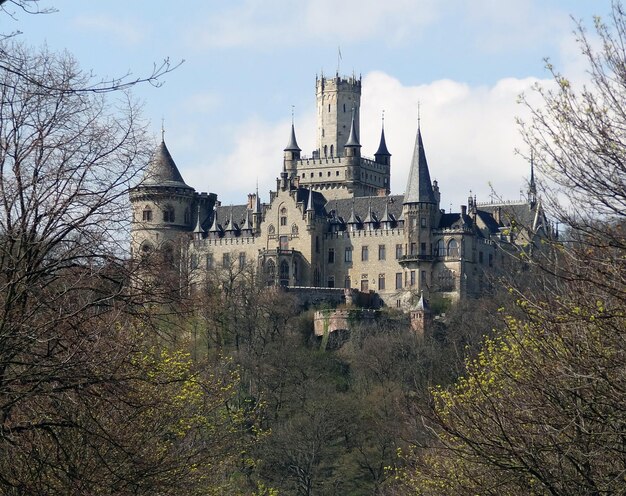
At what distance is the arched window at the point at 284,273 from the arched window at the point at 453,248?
12.6 metres

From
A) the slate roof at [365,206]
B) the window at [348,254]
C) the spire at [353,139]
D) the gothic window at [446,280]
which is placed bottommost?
the gothic window at [446,280]

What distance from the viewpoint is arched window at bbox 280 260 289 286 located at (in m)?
115

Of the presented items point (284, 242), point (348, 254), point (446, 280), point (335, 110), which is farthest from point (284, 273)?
point (335, 110)

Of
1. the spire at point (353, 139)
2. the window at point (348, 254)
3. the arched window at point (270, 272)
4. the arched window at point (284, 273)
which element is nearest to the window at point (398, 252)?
the window at point (348, 254)

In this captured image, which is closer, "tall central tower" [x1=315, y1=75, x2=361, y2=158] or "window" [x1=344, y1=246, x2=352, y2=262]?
"window" [x1=344, y1=246, x2=352, y2=262]

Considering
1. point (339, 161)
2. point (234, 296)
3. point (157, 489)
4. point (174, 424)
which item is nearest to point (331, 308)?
point (234, 296)

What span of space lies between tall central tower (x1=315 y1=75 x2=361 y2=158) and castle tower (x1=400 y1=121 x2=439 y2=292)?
29019 millimetres

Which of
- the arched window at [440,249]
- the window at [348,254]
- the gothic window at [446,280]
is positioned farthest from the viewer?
the window at [348,254]

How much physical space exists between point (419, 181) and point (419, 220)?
3319 mm

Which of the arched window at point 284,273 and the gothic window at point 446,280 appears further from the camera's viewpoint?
the arched window at point 284,273

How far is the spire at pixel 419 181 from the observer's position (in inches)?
A: 4596

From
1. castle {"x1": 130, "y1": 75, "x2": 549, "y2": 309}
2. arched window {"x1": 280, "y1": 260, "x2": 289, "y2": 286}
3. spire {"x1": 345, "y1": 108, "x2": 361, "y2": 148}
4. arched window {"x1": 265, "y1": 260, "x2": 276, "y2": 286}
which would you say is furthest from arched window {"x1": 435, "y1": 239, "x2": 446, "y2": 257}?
spire {"x1": 345, "y1": 108, "x2": 361, "y2": 148}

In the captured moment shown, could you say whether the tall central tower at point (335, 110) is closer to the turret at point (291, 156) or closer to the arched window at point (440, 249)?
the turret at point (291, 156)

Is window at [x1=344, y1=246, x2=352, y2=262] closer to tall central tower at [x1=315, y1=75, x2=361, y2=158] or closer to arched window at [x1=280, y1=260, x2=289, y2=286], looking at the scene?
arched window at [x1=280, y1=260, x2=289, y2=286]
